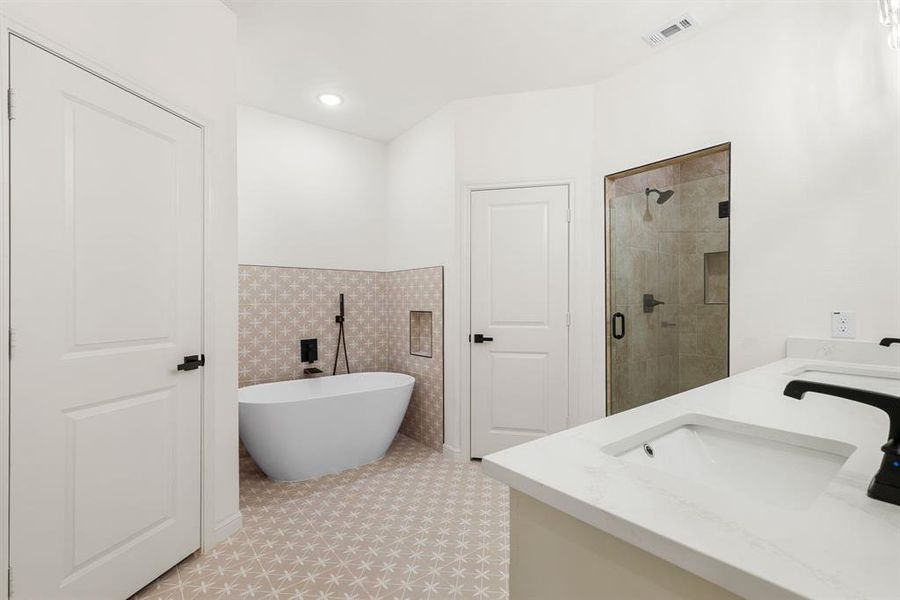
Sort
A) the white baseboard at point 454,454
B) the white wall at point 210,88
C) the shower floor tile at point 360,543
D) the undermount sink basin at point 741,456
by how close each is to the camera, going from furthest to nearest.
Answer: the white baseboard at point 454,454 < the shower floor tile at point 360,543 < the white wall at point 210,88 < the undermount sink basin at point 741,456

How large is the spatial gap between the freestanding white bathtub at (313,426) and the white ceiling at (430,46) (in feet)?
6.88

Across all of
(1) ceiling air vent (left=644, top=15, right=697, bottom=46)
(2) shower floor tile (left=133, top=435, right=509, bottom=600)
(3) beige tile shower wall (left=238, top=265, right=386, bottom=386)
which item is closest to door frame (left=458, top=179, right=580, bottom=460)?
(2) shower floor tile (left=133, top=435, right=509, bottom=600)

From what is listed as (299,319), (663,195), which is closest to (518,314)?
(663,195)

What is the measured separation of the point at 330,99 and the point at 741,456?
326cm

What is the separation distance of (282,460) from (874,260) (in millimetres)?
3173

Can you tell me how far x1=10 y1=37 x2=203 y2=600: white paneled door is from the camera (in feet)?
4.51

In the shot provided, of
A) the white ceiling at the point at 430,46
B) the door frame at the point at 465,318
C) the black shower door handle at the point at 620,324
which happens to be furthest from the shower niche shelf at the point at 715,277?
the door frame at the point at 465,318

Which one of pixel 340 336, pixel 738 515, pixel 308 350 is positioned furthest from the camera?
pixel 340 336

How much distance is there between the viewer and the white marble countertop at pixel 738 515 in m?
0.46

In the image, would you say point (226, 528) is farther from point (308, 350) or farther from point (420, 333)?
point (420, 333)

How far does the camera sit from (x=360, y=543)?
208 centimetres

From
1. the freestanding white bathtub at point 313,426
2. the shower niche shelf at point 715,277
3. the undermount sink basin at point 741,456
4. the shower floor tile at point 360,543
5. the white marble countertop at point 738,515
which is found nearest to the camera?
the white marble countertop at point 738,515

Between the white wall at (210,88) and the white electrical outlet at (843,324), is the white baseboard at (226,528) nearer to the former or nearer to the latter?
the white wall at (210,88)

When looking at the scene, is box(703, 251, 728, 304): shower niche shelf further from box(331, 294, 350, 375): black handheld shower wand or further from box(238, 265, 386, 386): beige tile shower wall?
box(331, 294, 350, 375): black handheld shower wand
